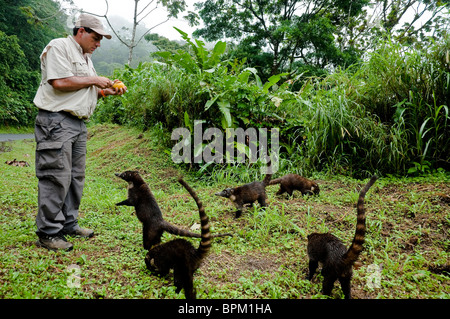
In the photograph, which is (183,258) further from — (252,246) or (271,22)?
(271,22)

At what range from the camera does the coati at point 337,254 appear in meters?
1.72

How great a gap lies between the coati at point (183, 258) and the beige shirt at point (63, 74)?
59.5 inches

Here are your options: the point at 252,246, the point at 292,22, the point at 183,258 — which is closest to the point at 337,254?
the point at 252,246

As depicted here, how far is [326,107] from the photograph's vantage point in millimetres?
4793

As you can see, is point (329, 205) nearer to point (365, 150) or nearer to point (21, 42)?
point (365, 150)

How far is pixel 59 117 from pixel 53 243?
3.76ft

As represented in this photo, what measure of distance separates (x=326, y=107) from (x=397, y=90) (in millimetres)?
1195

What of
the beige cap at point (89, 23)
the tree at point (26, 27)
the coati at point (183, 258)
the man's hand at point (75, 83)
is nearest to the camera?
the coati at point (183, 258)

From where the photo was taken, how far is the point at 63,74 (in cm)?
229

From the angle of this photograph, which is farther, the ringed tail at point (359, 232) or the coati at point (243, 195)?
the coati at point (243, 195)

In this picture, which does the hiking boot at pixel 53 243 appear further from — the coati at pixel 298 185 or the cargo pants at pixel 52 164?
the coati at pixel 298 185

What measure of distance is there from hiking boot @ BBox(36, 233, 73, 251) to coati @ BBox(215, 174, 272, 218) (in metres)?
1.62
